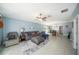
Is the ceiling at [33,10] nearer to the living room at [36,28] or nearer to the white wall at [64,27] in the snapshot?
the living room at [36,28]

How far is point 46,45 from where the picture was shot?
191 centimetres

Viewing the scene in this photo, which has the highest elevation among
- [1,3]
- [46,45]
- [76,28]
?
[1,3]

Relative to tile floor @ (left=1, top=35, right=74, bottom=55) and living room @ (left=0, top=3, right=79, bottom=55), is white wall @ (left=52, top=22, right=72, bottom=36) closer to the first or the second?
living room @ (left=0, top=3, right=79, bottom=55)

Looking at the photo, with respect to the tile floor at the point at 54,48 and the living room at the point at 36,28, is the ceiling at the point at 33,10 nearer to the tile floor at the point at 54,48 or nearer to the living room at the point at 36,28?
the living room at the point at 36,28

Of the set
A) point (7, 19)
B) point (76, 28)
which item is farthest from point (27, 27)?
point (76, 28)

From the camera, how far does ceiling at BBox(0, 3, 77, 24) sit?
5.94 ft

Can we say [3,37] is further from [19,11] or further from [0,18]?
[19,11]

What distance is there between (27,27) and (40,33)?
30cm

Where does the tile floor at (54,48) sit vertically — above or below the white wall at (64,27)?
below

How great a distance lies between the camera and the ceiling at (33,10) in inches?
71.3

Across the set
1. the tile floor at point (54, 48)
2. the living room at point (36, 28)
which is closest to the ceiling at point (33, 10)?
the living room at point (36, 28)

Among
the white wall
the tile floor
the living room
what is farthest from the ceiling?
the tile floor

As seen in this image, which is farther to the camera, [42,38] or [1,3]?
[42,38]

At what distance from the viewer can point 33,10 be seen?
6.08 ft
